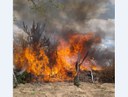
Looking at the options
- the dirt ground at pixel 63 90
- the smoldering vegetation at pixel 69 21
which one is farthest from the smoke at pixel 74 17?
the dirt ground at pixel 63 90

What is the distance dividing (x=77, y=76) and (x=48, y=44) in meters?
0.44

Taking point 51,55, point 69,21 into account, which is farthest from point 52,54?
point 69,21

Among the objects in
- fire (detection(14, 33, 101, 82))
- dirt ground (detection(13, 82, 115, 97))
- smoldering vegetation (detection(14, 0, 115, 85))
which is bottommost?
dirt ground (detection(13, 82, 115, 97))

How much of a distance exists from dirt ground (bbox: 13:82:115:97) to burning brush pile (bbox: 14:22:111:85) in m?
0.06

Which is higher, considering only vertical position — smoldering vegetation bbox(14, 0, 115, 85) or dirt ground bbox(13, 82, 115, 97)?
smoldering vegetation bbox(14, 0, 115, 85)

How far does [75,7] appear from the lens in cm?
355

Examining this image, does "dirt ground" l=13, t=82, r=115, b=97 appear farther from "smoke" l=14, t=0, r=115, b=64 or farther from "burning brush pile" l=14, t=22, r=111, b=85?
"smoke" l=14, t=0, r=115, b=64

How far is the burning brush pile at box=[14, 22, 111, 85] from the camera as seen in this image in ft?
11.6

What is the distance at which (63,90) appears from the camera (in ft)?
11.7

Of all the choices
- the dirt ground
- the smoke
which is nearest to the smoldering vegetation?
the smoke

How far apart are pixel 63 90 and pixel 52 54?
383 millimetres
